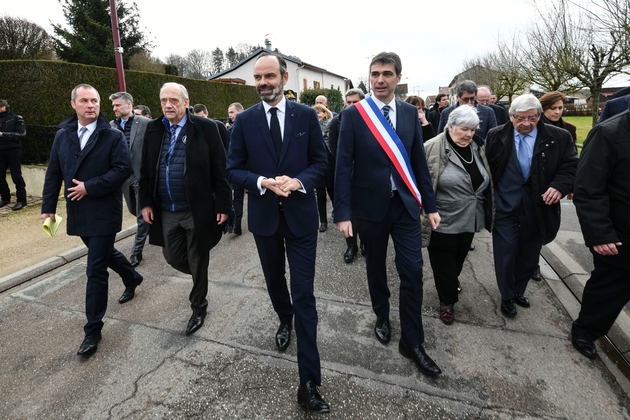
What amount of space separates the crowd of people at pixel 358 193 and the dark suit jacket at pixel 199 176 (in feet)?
0.04

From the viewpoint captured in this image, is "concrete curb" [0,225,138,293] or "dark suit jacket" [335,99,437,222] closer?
"dark suit jacket" [335,99,437,222]

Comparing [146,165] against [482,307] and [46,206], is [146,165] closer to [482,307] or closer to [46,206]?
[46,206]

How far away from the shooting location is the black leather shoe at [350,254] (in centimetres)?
464

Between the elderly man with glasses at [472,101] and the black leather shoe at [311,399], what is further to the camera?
the elderly man with glasses at [472,101]

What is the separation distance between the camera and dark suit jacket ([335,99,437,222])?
2562 millimetres

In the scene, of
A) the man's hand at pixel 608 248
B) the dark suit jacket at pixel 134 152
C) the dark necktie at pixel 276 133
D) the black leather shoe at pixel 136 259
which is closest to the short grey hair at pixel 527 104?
the man's hand at pixel 608 248

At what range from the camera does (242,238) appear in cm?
571

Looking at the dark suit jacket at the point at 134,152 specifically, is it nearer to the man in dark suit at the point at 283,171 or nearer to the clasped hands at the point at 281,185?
the man in dark suit at the point at 283,171

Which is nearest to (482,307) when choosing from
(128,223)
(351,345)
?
(351,345)

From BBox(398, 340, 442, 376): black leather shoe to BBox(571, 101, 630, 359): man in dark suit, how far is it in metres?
1.41

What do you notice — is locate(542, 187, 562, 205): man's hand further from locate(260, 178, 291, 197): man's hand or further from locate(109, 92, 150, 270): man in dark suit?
locate(109, 92, 150, 270): man in dark suit

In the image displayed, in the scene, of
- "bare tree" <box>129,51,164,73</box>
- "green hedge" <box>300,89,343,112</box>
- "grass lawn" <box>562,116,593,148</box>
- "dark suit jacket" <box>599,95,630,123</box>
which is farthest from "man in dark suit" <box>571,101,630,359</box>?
"bare tree" <box>129,51,164,73</box>

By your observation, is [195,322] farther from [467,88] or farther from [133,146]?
[467,88]

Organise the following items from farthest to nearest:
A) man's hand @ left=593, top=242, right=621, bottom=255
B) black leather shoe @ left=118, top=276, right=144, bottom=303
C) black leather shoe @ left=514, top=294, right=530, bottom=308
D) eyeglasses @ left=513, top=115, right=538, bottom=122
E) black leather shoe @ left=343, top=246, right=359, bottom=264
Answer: black leather shoe @ left=343, top=246, right=359, bottom=264, black leather shoe @ left=118, top=276, right=144, bottom=303, black leather shoe @ left=514, top=294, right=530, bottom=308, eyeglasses @ left=513, top=115, right=538, bottom=122, man's hand @ left=593, top=242, right=621, bottom=255
